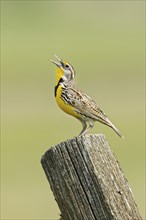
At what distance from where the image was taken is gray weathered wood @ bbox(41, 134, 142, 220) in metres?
4.03

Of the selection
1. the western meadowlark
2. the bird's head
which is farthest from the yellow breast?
the bird's head

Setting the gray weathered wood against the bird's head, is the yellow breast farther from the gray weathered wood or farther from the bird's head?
the gray weathered wood

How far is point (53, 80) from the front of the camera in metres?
25.4

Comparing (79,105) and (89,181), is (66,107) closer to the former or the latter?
(79,105)

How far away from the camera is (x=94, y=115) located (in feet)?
21.6

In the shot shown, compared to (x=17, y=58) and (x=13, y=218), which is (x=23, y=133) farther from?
(x=17, y=58)

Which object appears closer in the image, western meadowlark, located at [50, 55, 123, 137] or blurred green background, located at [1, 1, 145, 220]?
western meadowlark, located at [50, 55, 123, 137]

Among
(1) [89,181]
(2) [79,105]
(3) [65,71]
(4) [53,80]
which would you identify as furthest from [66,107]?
(4) [53,80]

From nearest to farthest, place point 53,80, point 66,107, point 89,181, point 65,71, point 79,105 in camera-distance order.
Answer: point 89,181
point 79,105
point 66,107
point 65,71
point 53,80

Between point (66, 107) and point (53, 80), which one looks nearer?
point (66, 107)

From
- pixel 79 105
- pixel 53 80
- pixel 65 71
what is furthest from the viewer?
pixel 53 80

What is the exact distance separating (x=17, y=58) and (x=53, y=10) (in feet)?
45.1

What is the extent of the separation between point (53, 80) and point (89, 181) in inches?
843

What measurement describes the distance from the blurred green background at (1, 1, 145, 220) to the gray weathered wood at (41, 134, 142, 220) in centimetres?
671
